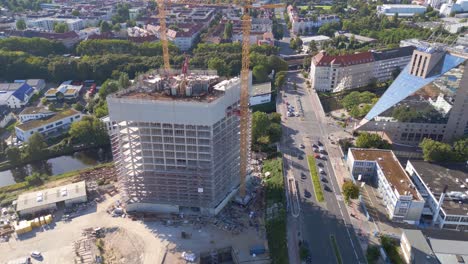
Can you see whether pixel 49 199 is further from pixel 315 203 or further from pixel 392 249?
pixel 392 249

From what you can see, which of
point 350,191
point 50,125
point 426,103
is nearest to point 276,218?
point 350,191

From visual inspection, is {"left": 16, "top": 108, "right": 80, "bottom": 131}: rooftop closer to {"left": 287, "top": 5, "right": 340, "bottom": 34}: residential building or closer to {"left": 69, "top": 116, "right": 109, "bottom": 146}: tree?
{"left": 69, "top": 116, "right": 109, "bottom": 146}: tree

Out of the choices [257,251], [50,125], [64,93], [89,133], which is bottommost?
[257,251]

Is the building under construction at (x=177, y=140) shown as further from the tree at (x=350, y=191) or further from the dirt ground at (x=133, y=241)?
the tree at (x=350, y=191)

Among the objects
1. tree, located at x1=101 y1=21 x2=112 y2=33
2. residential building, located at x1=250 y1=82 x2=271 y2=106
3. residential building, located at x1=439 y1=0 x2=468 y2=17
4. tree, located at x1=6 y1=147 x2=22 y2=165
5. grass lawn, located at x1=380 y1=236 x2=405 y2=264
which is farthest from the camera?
residential building, located at x1=439 y1=0 x2=468 y2=17

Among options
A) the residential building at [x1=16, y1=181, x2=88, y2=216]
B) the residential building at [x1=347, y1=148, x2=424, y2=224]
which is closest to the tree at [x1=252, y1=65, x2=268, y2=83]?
→ the residential building at [x1=347, y1=148, x2=424, y2=224]

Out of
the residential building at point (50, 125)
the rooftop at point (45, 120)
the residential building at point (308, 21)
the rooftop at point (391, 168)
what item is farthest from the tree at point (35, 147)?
the residential building at point (308, 21)
